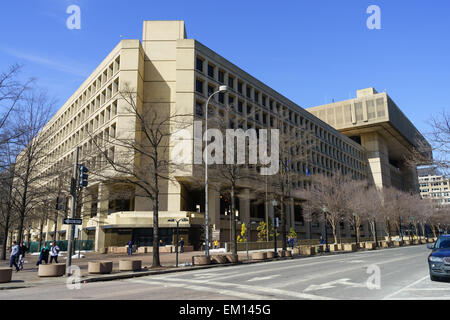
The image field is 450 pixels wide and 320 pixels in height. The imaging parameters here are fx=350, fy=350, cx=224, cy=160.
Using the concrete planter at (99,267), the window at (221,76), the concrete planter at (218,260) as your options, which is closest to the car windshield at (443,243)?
the concrete planter at (218,260)

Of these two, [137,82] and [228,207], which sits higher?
[137,82]

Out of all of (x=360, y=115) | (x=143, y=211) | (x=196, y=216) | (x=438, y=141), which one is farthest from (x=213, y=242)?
(x=360, y=115)

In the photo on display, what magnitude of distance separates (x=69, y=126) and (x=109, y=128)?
19.3 meters

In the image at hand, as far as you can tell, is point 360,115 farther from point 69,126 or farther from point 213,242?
point 69,126

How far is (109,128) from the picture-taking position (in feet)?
147

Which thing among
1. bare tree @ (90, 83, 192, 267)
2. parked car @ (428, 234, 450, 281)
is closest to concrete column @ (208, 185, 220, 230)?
bare tree @ (90, 83, 192, 267)

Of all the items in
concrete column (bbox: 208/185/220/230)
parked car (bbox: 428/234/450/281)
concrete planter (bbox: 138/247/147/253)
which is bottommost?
concrete planter (bbox: 138/247/147/253)

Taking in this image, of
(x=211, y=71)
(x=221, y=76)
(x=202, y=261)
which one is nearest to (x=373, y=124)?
(x=221, y=76)

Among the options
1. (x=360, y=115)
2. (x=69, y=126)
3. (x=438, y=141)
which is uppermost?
(x=360, y=115)

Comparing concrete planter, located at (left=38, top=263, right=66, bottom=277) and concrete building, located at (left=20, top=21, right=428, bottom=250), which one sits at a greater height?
concrete building, located at (left=20, top=21, right=428, bottom=250)

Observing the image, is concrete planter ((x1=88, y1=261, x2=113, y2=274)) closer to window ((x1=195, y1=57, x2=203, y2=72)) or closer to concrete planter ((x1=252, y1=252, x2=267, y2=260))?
Answer: concrete planter ((x1=252, y1=252, x2=267, y2=260))

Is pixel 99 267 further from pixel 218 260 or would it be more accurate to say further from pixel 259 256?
pixel 259 256

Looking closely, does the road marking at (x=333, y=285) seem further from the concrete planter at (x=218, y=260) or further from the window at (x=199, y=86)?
the window at (x=199, y=86)
